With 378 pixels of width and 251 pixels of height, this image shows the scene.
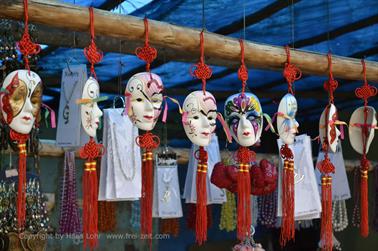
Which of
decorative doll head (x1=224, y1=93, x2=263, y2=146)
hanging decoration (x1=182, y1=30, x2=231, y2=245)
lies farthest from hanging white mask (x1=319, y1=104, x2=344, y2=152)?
hanging decoration (x1=182, y1=30, x2=231, y2=245)

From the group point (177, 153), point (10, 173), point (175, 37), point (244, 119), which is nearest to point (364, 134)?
point (244, 119)

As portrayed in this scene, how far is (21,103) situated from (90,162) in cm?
32

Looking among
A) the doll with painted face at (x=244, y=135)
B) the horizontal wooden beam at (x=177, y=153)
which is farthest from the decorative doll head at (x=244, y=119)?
the horizontal wooden beam at (x=177, y=153)

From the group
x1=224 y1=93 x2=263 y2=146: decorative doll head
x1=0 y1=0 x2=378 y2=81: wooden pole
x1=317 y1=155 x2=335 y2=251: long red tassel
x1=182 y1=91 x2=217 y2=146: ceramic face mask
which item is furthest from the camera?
x1=317 y1=155 x2=335 y2=251: long red tassel

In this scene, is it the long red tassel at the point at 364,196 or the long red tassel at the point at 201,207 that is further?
the long red tassel at the point at 364,196

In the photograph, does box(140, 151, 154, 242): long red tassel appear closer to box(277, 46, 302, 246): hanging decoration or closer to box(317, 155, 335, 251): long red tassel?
box(277, 46, 302, 246): hanging decoration

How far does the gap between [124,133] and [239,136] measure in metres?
0.51

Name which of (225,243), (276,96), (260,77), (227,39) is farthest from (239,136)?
(225,243)

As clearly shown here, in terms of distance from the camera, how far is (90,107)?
2314mm

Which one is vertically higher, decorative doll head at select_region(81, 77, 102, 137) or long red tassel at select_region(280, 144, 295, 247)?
decorative doll head at select_region(81, 77, 102, 137)

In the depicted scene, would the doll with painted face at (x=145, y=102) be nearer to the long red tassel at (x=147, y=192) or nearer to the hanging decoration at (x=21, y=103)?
the long red tassel at (x=147, y=192)

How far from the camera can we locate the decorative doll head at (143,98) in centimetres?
239

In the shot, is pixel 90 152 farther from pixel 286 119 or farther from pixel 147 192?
pixel 286 119

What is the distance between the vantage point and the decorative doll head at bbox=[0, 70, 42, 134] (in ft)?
7.06
